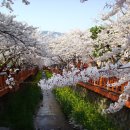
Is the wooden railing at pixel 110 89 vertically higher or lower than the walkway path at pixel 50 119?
higher

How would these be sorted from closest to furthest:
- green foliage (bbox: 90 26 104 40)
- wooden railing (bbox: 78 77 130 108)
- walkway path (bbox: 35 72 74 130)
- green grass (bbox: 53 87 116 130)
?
1. wooden railing (bbox: 78 77 130 108)
2. green grass (bbox: 53 87 116 130)
3. walkway path (bbox: 35 72 74 130)
4. green foliage (bbox: 90 26 104 40)

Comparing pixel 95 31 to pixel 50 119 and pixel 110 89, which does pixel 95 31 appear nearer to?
pixel 50 119

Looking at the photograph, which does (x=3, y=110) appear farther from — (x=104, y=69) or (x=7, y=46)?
(x=104, y=69)

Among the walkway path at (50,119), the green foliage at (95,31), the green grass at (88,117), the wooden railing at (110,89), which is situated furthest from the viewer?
the green foliage at (95,31)

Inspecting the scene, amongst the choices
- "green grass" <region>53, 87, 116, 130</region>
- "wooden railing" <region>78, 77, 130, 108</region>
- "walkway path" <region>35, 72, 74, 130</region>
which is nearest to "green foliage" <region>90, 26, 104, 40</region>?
"wooden railing" <region>78, 77, 130, 108</region>

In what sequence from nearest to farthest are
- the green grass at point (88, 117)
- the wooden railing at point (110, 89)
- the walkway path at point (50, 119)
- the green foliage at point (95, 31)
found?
the wooden railing at point (110, 89) < the green grass at point (88, 117) < the walkway path at point (50, 119) < the green foliage at point (95, 31)

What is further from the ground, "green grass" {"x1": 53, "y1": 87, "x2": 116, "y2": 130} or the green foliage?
the green foliage

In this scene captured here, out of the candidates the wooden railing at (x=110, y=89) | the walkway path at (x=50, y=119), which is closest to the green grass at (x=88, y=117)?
the walkway path at (x=50, y=119)

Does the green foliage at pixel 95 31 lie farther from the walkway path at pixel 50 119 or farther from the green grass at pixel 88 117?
the walkway path at pixel 50 119

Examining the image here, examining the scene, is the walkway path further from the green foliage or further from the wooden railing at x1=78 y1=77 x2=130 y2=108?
the green foliage

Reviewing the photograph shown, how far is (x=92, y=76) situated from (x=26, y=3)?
497cm

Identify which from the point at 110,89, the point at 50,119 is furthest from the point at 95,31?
the point at 110,89

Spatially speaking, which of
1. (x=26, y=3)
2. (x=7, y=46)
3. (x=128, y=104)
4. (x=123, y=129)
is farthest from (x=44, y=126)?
(x=26, y=3)

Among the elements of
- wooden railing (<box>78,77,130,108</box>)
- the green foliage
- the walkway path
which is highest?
the green foliage
